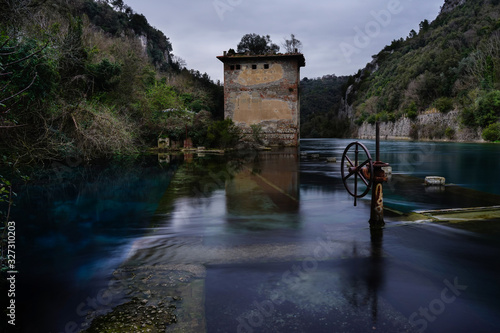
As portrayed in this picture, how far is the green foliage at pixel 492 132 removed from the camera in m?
38.8

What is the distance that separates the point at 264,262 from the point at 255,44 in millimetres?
43224

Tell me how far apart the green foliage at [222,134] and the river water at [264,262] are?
1717 centimetres

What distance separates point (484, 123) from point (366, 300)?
47.1 metres

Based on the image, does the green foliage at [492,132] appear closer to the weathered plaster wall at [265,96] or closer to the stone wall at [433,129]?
the stone wall at [433,129]

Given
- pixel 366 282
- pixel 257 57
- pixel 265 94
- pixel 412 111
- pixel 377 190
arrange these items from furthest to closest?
pixel 412 111
pixel 265 94
pixel 257 57
pixel 377 190
pixel 366 282

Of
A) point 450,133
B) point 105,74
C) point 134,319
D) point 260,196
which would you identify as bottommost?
point 134,319

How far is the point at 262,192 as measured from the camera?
9375 millimetres

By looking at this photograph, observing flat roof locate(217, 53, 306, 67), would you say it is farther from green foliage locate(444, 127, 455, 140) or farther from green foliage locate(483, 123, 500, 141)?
green foliage locate(444, 127, 455, 140)

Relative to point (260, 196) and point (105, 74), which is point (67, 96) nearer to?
point (105, 74)

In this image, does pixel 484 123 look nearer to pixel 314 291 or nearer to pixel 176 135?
pixel 176 135

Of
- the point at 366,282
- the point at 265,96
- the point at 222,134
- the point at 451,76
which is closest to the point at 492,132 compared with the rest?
the point at 451,76

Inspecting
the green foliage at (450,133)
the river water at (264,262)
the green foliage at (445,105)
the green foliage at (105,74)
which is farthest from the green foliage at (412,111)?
the river water at (264,262)

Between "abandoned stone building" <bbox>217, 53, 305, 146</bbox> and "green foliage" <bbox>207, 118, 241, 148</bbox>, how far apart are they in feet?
9.29

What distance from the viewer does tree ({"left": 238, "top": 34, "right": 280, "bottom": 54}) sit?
4400 centimetres
